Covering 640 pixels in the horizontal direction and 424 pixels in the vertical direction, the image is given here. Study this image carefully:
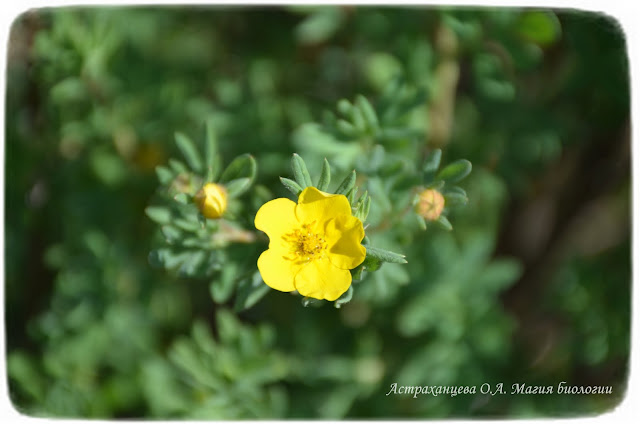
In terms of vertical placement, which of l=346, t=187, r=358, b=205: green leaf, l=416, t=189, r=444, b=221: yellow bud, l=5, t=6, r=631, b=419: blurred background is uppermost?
l=346, t=187, r=358, b=205: green leaf

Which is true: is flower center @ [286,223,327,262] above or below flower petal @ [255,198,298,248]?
below

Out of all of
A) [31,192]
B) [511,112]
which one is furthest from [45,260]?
[511,112]

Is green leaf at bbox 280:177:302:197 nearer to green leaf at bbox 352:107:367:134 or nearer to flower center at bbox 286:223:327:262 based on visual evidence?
flower center at bbox 286:223:327:262

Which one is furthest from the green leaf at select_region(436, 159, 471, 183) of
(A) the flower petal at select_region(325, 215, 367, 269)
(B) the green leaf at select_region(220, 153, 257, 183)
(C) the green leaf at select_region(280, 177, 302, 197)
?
(B) the green leaf at select_region(220, 153, 257, 183)

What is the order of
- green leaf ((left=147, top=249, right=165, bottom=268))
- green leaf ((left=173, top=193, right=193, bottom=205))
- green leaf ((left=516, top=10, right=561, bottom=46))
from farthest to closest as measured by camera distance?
green leaf ((left=516, top=10, right=561, bottom=46)) → green leaf ((left=147, top=249, right=165, bottom=268)) → green leaf ((left=173, top=193, right=193, bottom=205))

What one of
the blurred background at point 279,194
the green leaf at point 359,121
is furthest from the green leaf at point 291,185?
the blurred background at point 279,194

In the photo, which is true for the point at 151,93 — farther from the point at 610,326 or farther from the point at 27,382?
the point at 610,326

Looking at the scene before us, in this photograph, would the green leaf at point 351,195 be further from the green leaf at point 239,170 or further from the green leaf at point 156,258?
the green leaf at point 156,258
